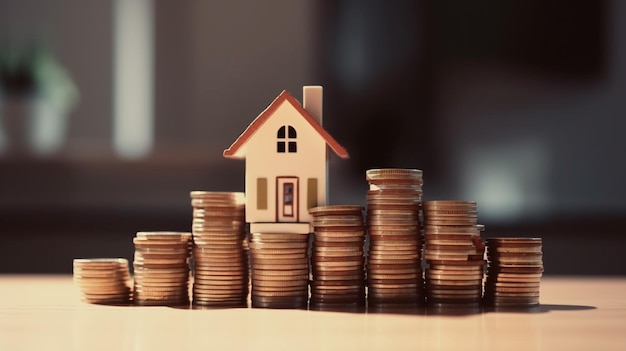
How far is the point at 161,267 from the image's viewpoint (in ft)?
10.9

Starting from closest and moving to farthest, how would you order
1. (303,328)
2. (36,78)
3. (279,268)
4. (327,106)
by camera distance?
(303,328) → (279,268) → (327,106) → (36,78)

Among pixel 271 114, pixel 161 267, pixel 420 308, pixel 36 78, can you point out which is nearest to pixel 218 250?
pixel 161 267

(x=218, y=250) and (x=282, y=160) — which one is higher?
(x=282, y=160)

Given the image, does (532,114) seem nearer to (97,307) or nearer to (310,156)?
(310,156)

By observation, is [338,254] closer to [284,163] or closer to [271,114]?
[284,163]

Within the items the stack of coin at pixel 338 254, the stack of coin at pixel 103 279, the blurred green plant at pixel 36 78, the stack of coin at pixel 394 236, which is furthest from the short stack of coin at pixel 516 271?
the blurred green plant at pixel 36 78

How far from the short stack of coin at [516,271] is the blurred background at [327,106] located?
288 cm

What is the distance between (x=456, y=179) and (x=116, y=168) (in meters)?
2.45

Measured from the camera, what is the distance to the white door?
3.35m

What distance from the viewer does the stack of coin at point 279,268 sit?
3.23 meters

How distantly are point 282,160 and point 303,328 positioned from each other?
0.89 meters

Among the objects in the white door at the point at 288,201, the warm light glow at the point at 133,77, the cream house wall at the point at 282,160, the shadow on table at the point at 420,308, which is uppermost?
the warm light glow at the point at 133,77

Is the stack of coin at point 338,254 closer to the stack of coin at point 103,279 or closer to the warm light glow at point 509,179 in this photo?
the stack of coin at point 103,279

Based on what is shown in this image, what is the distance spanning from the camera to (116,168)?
247 inches
